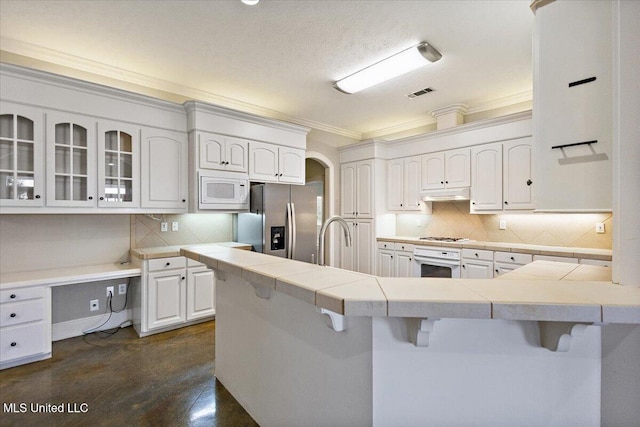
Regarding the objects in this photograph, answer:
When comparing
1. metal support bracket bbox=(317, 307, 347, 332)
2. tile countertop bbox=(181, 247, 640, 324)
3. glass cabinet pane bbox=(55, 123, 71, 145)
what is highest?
A: glass cabinet pane bbox=(55, 123, 71, 145)

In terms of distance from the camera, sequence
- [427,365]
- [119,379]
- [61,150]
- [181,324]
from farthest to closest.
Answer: [181,324]
[61,150]
[119,379]
[427,365]

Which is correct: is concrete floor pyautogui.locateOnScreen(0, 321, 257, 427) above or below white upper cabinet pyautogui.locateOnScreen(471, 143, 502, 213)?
below

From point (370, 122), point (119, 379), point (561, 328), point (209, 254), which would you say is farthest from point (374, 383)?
point (370, 122)

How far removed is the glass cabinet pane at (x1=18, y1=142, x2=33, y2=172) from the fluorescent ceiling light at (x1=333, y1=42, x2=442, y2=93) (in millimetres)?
2978

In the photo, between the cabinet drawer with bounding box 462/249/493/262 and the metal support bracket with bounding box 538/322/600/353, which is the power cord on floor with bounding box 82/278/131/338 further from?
the cabinet drawer with bounding box 462/249/493/262

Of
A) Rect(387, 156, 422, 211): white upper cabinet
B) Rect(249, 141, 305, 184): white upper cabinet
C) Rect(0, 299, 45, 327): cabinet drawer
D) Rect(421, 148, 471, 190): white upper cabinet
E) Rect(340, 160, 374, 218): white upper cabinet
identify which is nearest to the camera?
Rect(0, 299, 45, 327): cabinet drawer

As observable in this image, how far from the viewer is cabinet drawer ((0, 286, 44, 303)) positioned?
7.98 feet

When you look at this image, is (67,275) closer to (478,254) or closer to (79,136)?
(79,136)

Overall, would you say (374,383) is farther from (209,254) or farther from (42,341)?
(42,341)

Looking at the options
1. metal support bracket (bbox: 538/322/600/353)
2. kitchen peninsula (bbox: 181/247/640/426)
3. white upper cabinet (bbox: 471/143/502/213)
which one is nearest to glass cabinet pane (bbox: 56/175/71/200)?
kitchen peninsula (bbox: 181/247/640/426)

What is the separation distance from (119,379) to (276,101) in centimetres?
344

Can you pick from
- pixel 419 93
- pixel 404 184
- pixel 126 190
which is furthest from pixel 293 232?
pixel 419 93

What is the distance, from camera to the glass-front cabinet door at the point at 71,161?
8.91 feet

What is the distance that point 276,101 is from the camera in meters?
4.12
